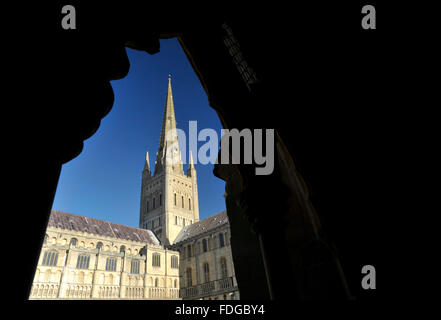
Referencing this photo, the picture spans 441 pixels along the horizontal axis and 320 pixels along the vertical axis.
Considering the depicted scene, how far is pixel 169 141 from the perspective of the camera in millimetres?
65312

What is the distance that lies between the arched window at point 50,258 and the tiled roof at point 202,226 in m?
19.9

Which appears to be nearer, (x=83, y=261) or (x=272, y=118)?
(x=272, y=118)

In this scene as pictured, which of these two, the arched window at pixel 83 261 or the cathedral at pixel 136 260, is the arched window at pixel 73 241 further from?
the arched window at pixel 83 261

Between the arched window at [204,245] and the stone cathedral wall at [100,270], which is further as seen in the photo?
the arched window at [204,245]

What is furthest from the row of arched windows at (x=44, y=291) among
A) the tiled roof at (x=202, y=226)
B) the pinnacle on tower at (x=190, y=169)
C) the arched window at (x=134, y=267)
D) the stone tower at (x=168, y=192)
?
the pinnacle on tower at (x=190, y=169)

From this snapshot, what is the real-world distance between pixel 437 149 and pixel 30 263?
319 centimetres

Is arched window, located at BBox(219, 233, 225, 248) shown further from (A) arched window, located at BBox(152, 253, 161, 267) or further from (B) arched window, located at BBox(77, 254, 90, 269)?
(B) arched window, located at BBox(77, 254, 90, 269)

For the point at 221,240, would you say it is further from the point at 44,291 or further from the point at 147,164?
the point at 147,164

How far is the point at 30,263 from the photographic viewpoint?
101cm

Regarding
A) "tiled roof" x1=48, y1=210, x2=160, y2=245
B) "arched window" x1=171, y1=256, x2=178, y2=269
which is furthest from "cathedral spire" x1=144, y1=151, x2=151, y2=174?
"arched window" x1=171, y1=256, x2=178, y2=269

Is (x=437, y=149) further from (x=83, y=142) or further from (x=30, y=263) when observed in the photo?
(x=30, y=263)

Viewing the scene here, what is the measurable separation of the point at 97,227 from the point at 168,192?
16.5 m

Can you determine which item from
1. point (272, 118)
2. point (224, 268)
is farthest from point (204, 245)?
point (272, 118)

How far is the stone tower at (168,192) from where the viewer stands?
5244cm
